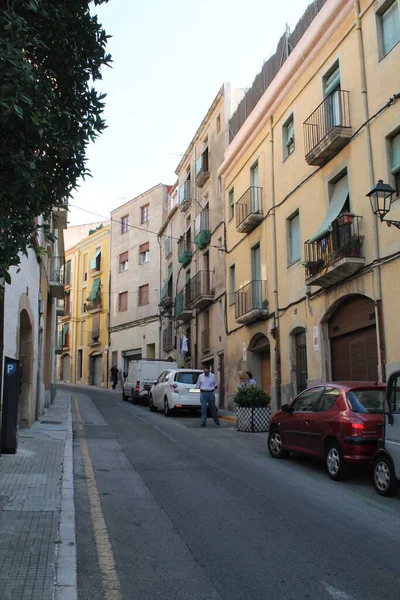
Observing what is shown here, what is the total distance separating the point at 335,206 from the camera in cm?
1553

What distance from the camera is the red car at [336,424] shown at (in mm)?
8617

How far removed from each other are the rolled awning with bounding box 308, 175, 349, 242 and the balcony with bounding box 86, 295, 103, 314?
35.5 meters

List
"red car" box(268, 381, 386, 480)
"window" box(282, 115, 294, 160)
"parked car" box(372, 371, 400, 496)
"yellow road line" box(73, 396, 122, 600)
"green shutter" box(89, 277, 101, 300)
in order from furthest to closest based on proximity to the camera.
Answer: "green shutter" box(89, 277, 101, 300) → "window" box(282, 115, 294, 160) → "red car" box(268, 381, 386, 480) → "parked car" box(372, 371, 400, 496) → "yellow road line" box(73, 396, 122, 600)

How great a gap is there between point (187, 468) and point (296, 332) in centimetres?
960

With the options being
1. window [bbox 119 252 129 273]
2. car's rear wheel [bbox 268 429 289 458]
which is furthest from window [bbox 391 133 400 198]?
window [bbox 119 252 129 273]

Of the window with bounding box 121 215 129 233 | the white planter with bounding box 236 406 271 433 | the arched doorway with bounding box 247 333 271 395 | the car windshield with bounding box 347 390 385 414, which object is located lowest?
the white planter with bounding box 236 406 271 433

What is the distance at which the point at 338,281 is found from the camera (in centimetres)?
1520

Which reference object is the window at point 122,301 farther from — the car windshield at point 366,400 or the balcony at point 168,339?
the car windshield at point 366,400

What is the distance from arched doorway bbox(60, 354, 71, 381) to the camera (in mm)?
55500

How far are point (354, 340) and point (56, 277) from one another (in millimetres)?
12909

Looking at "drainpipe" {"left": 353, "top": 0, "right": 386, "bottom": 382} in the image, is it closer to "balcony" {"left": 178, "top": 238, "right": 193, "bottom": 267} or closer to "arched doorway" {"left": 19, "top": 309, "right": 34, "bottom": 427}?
"arched doorway" {"left": 19, "top": 309, "right": 34, "bottom": 427}

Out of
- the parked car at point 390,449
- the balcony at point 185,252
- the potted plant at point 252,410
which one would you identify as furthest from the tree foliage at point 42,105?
Answer: the balcony at point 185,252

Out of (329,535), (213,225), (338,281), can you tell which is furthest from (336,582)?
(213,225)

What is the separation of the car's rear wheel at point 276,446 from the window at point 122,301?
3527cm
